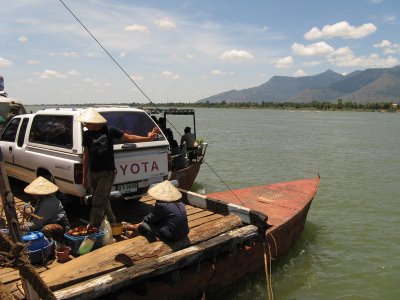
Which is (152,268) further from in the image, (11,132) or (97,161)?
(11,132)

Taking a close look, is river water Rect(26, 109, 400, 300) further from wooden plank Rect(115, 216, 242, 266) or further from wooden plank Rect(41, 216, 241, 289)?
wooden plank Rect(41, 216, 241, 289)

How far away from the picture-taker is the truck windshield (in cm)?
684

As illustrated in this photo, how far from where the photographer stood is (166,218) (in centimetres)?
525

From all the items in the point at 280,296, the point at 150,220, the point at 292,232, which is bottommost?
the point at 280,296


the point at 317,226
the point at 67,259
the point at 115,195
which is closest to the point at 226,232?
the point at 115,195

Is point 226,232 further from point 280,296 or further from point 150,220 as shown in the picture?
point 280,296

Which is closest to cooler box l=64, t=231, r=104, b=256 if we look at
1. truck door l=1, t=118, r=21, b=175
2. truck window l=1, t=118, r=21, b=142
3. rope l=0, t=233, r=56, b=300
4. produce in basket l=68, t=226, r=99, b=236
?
produce in basket l=68, t=226, r=99, b=236

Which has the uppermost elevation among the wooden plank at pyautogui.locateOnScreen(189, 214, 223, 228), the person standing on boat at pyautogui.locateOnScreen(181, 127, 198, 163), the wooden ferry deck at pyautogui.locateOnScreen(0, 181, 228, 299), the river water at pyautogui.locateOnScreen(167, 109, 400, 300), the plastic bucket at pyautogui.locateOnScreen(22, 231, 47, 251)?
the person standing on boat at pyautogui.locateOnScreen(181, 127, 198, 163)

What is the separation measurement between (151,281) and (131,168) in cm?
213

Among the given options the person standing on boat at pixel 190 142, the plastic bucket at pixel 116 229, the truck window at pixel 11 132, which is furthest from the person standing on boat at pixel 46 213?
the person standing on boat at pixel 190 142

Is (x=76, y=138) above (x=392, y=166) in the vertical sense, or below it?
above

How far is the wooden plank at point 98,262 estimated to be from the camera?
4.22 m

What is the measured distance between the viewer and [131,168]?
6500mm

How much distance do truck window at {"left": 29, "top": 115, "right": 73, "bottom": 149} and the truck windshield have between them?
0.67 metres
